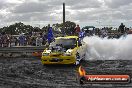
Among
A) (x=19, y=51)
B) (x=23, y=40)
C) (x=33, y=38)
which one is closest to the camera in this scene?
(x=19, y=51)

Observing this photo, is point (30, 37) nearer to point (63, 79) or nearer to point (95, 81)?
point (63, 79)

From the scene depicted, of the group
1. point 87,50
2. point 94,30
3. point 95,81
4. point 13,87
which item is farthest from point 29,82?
point 94,30

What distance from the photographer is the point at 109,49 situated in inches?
915

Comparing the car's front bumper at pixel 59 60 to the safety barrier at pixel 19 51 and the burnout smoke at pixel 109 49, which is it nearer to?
the burnout smoke at pixel 109 49

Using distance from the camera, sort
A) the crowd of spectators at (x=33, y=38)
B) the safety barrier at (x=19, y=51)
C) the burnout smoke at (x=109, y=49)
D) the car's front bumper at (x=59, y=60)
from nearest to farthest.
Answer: the car's front bumper at (x=59, y=60), the burnout smoke at (x=109, y=49), the safety barrier at (x=19, y=51), the crowd of spectators at (x=33, y=38)

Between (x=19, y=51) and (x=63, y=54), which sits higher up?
(x=63, y=54)

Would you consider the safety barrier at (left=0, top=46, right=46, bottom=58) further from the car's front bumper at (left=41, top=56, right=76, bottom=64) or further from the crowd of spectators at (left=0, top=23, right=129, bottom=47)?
the car's front bumper at (left=41, top=56, right=76, bottom=64)

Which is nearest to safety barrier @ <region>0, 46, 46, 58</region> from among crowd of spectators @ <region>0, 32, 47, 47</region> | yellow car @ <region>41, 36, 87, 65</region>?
crowd of spectators @ <region>0, 32, 47, 47</region>

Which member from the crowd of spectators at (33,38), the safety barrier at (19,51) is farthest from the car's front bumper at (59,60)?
the crowd of spectators at (33,38)

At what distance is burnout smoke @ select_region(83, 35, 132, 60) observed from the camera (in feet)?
73.1

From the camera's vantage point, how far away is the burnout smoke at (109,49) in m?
22.3

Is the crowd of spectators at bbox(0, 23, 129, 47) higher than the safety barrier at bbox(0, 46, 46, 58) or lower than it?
higher

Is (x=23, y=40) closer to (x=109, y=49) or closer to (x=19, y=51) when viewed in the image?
(x=19, y=51)

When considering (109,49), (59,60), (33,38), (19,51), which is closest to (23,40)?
(33,38)
